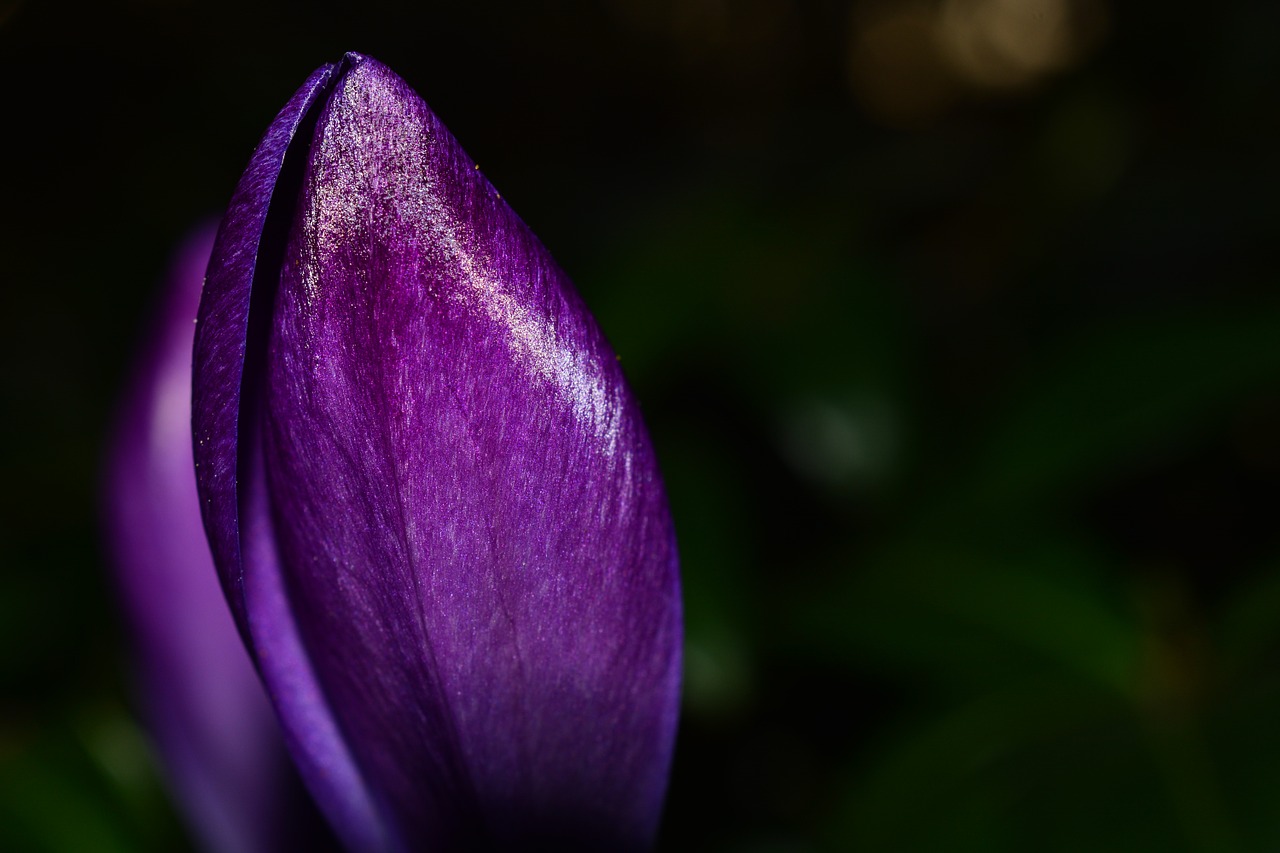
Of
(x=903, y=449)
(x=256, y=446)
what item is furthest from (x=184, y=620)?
(x=903, y=449)

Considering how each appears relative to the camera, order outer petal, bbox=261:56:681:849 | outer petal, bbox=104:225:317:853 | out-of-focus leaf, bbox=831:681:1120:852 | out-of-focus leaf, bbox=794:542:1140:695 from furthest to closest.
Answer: out-of-focus leaf, bbox=794:542:1140:695 → out-of-focus leaf, bbox=831:681:1120:852 → outer petal, bbox=104:225:317:853 → outer petal, bbox=261:56:681:849

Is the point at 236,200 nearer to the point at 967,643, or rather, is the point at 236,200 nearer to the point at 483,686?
the point at 483,686

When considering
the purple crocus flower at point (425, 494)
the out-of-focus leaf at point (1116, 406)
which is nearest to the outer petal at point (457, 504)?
the purple crocus flower at point (425, 494)

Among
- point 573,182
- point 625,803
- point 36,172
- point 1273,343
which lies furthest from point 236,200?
point 36,172

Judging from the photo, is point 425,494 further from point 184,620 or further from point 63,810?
point 63,810

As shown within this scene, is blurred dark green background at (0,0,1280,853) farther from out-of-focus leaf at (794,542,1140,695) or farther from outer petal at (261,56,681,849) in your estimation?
outer petal at (261,56,681,849)

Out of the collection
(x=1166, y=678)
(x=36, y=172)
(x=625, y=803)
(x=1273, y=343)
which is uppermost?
(x=36, y=172)

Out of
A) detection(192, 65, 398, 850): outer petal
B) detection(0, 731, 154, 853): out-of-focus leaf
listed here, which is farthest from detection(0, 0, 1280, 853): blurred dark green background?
detection(192, 65, 398, 850): outer petal

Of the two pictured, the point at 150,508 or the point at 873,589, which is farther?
the point at 873,589
